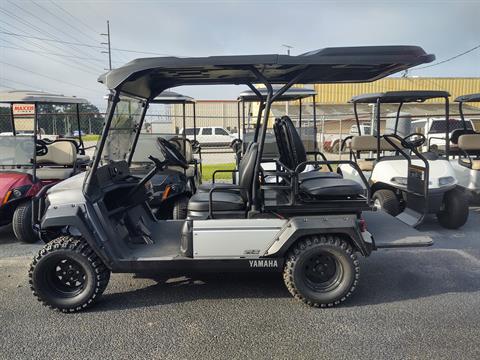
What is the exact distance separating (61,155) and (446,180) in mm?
5857

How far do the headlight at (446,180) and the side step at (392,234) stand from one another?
1.57 metres

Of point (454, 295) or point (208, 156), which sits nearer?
point (454, 295)

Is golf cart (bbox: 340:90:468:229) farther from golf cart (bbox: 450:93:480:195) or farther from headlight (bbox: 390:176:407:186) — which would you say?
golf cart (bbox: 450:93:480:195)

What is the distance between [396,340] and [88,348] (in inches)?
82.9

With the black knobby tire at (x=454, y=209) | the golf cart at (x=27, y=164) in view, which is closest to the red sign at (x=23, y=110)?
the golf cart at (x=27, y=164)

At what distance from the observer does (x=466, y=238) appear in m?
4.96

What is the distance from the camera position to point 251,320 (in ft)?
9.76

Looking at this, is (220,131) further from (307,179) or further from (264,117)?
(264,117)

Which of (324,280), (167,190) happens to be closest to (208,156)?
(167,190)

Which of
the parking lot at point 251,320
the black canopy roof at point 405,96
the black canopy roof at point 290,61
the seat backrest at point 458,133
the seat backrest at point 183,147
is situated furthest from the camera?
Result: the seat backrest at point 458,133

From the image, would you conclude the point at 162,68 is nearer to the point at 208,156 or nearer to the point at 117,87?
the point at 117,87

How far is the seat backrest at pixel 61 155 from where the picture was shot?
637 centimetres

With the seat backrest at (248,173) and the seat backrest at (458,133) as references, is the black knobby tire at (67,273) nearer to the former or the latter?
the seat backrest at (248,173)

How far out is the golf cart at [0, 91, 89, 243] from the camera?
490 centimetres
